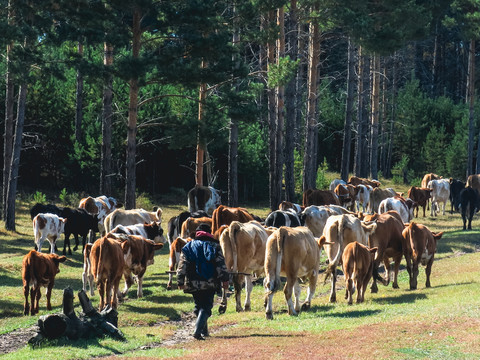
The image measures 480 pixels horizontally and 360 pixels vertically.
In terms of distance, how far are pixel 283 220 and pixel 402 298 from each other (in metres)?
7.27

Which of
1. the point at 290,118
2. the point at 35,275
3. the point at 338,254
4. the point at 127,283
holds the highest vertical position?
the point at 290,118

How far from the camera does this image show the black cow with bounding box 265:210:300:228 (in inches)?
957

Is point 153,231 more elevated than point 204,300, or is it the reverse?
point 153,231

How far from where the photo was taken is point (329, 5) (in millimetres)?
36594

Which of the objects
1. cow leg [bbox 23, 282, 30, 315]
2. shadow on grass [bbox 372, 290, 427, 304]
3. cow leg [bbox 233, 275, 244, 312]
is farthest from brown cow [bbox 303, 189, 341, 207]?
cow leg [bbox 23, 282, 30, 315]

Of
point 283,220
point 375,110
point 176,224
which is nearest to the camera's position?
point 283,220

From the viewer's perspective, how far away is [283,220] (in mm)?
24344

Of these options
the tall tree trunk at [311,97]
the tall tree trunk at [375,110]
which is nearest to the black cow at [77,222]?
the tall tree trunk at [311,97]

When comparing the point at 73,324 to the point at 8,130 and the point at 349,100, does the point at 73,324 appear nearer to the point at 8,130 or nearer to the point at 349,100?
the point at 8,130

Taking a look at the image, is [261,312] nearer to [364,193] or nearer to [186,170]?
[364,193]

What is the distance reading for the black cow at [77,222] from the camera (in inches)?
1062

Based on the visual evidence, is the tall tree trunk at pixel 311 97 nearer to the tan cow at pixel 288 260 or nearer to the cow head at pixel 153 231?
the cow head at pixel 153 231

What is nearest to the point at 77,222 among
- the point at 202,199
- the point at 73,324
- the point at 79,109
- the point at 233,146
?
the point at 202,199

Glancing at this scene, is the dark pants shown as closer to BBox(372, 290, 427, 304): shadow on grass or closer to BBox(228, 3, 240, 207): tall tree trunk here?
BBox(372, 290, 427, 304): shadow on grass
